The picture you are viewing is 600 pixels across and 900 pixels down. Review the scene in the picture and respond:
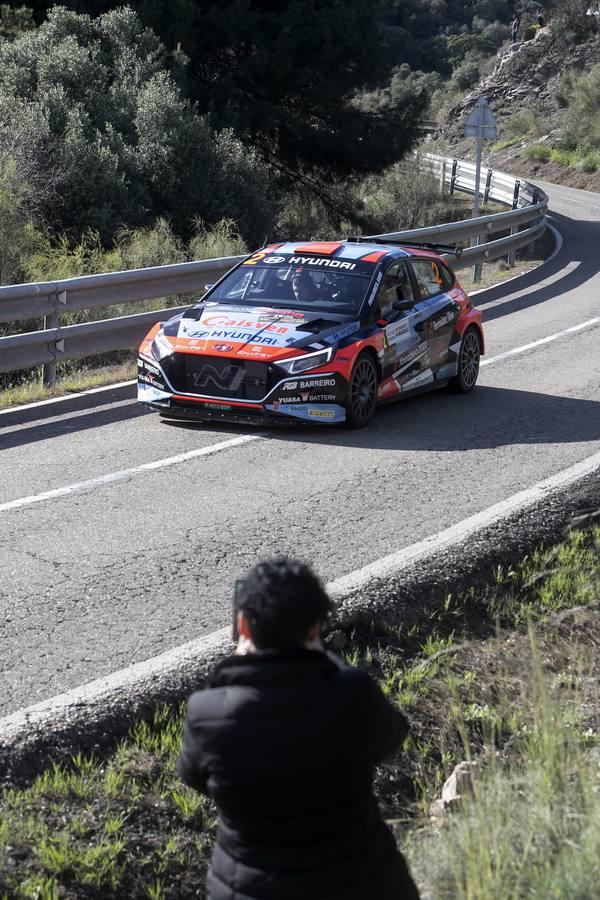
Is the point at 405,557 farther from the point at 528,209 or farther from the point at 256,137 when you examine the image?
the point at 256,137

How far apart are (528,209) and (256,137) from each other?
761cm

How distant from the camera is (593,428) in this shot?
10648 millimetres

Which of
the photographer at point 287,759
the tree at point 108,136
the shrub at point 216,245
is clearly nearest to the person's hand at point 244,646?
the photographer at point 287,759

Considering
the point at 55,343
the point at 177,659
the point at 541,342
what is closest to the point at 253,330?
the point at 55,343

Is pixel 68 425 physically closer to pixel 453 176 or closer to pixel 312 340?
pixel 312 340

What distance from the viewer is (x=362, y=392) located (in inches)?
408

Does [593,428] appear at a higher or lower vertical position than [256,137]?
lower

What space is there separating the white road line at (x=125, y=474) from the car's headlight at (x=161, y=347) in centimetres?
97

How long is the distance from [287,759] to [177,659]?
9.43 feet

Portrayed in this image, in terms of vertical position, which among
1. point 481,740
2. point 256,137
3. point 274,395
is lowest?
point 481,740

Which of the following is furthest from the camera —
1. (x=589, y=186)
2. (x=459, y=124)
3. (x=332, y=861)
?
(x=459, y=124)

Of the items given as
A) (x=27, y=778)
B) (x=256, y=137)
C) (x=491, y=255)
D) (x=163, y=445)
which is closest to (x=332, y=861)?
(x=27, y=778)

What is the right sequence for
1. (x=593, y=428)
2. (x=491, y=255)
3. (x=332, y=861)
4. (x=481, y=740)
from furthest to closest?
1. (x=491, y=255)
2. (x=593, y=428)
3. (x=481, y=740)
4. (x=332, y=861)

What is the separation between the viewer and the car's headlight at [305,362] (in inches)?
388
